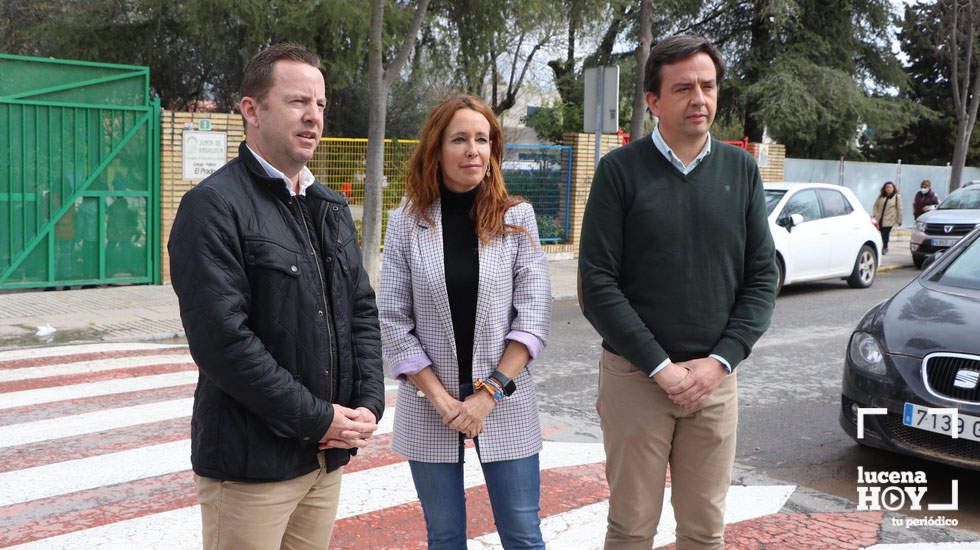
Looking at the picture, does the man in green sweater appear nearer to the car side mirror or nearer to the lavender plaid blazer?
the lavender plaid blazer

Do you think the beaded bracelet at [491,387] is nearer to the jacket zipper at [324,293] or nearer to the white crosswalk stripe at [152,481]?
the jacket zipper at [324,293]

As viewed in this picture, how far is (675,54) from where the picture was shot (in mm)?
3127

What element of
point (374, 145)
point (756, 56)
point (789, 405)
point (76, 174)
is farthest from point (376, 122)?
point (756, 56)

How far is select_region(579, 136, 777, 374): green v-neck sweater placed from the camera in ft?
10.1

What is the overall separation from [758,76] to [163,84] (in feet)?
58.5

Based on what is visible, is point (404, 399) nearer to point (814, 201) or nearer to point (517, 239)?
point (517, 239)

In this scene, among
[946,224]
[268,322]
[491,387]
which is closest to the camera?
[268,322]

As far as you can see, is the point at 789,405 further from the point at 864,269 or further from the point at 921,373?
the point at 864,269

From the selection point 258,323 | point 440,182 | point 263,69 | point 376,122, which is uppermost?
point 376,122

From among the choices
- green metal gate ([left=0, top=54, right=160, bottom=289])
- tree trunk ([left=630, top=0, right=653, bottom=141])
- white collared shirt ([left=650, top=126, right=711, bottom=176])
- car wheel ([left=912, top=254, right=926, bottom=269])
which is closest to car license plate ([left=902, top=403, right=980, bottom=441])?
white collared shirt ([left=650, top=126, right=711, bottom=176])

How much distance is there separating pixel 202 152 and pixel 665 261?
10.9 metres

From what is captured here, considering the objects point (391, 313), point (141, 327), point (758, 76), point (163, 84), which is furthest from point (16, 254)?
point (758, 76)

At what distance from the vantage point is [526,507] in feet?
9.93

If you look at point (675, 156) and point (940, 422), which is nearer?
point (675, 156)
